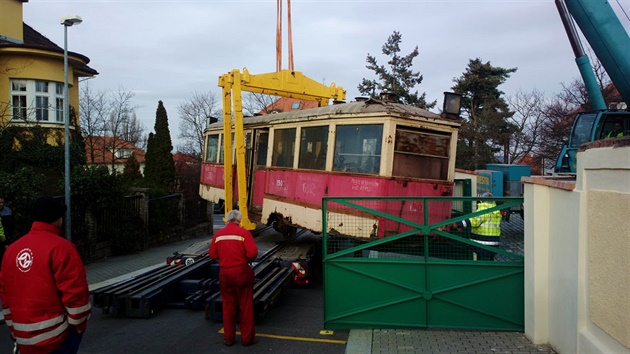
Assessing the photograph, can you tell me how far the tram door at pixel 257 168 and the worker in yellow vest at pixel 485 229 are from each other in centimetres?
575

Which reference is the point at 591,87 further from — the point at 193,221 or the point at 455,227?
the point at 193,221

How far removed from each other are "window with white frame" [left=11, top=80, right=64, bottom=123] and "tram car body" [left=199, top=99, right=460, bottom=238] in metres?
14.1

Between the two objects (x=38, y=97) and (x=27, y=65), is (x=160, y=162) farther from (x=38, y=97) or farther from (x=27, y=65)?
(x=27, y=65)

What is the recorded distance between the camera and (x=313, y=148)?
30.9 ft

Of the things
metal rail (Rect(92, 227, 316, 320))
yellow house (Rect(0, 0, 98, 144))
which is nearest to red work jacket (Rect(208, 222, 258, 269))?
metal rail (Rect(92, 227, 316, 320))

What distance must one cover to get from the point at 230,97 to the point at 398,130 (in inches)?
185

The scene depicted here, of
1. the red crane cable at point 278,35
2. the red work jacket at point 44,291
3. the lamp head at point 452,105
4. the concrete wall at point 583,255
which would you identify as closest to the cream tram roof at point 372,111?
the lamp head at point 452,105

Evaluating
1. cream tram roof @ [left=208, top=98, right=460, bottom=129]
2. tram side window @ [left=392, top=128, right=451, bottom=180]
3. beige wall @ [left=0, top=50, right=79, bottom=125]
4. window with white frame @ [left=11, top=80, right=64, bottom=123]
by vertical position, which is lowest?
tram side window @ [left=392, top=128, right=451, bottom=180]

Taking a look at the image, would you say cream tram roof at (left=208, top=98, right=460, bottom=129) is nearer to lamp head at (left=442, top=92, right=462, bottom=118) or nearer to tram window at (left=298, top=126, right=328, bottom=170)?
lamp head at (left=442, top=92, right=462, bottom=118)

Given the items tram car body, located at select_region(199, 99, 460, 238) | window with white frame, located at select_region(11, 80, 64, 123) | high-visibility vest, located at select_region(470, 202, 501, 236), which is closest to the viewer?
high-visibility vest, located at select_region(470, 202, 501, 236)

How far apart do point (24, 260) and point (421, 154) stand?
6.31 meters

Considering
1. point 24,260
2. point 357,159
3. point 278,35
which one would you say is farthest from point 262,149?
point 24,260

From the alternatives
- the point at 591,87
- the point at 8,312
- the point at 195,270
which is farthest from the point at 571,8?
the point at 8,312

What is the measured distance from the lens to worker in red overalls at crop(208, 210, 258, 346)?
574 centimetres
